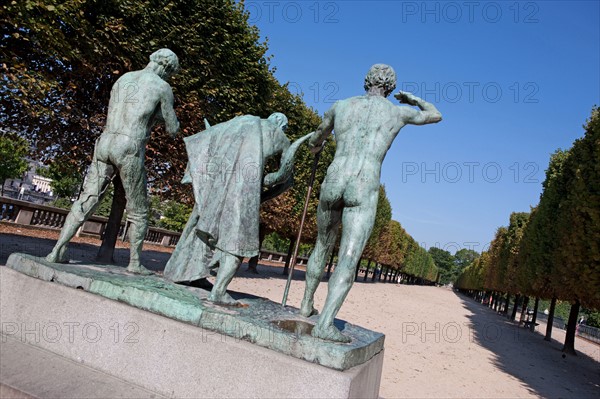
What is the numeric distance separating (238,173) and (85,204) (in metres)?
1.63

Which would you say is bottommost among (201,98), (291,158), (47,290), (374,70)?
(47,290)

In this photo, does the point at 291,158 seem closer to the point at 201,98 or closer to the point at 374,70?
the point at 374,70

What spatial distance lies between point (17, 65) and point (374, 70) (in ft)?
26.9

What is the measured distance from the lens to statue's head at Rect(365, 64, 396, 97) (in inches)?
171

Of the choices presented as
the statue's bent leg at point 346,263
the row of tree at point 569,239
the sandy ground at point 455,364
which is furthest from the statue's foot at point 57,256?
the row of tree at point 569,239

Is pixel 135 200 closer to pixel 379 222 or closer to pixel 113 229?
pixel 113 229

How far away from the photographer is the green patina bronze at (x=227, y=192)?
159 inches

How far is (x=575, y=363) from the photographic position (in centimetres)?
1656

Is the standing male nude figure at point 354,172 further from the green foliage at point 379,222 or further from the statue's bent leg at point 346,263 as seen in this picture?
the green foliage at point 379,222

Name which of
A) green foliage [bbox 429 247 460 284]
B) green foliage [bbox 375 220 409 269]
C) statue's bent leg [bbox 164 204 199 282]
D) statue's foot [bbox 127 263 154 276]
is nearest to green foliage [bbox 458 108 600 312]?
statue's bent leg [bbox 164 204 199 282]

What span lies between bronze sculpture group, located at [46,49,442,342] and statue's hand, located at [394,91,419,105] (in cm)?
1

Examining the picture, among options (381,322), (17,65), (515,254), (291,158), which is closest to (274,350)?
(291,158)

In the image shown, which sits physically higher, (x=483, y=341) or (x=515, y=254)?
(x=515, y=254)

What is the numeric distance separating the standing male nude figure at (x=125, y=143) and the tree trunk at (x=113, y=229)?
333 inches
